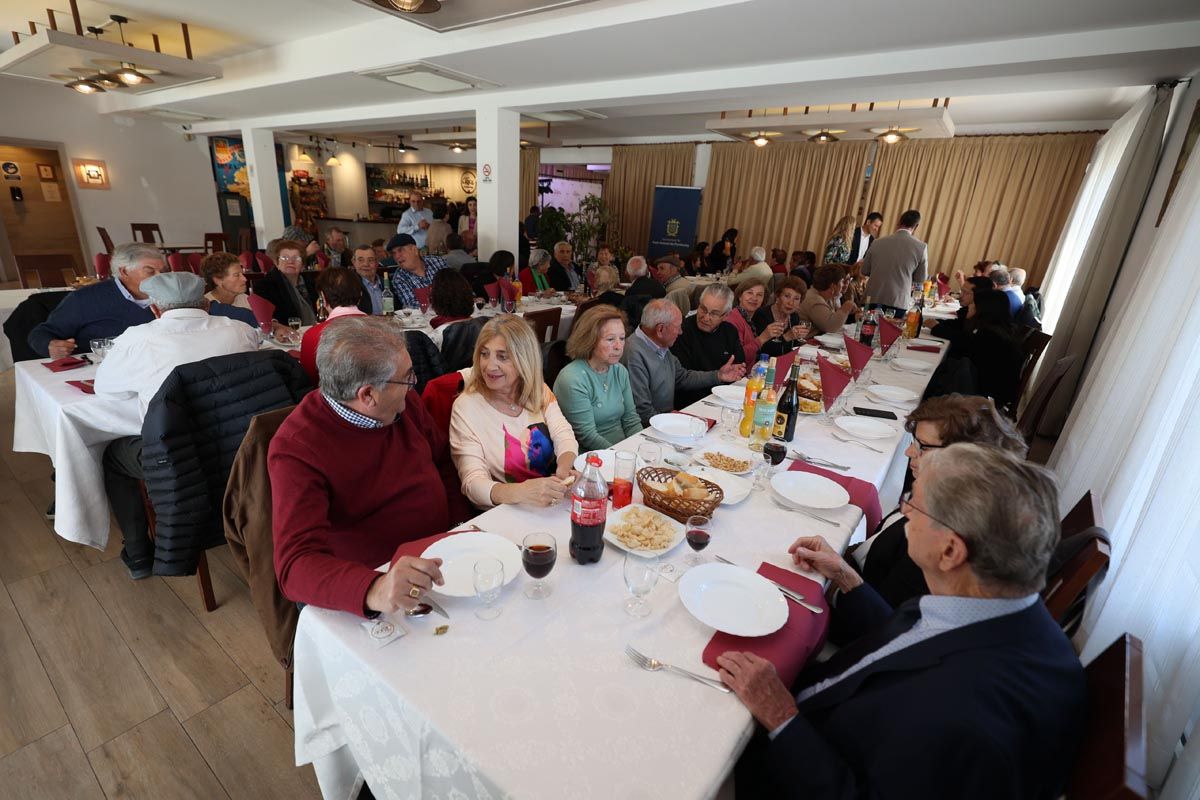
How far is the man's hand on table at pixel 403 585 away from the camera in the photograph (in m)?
1.09

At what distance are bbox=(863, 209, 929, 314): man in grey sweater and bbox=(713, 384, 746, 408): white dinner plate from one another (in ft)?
13.1

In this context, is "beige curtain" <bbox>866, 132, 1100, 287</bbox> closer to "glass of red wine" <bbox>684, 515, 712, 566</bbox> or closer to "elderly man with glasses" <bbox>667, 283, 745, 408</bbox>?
"elderly man with glasses" <bbox>667, 283, 745, 408</bbox>

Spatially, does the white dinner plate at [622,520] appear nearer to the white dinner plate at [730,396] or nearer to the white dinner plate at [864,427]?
the white dinner plate at [730,396]

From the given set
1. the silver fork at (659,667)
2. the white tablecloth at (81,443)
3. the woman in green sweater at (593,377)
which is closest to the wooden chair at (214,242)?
the white tablecloth at (81,443)

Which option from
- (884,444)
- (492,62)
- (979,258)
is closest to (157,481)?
→ (884,444)

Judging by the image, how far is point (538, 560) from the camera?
122 cm

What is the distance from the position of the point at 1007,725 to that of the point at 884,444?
1756 mm

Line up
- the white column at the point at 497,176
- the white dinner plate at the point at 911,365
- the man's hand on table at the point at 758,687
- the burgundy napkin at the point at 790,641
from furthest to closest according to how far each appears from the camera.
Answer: the white column at the point at 497,176
the white dinner plate at the point at 911,365
the burgundy napkin at the point at 790,641
the man's hand on table at the point at 758,687

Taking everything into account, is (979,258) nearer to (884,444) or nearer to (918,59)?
(918,59)

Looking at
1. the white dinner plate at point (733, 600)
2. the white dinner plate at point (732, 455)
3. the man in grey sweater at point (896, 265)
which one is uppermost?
the man in grey sweater at point (896, 265)

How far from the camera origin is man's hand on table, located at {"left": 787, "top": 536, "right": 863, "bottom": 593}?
4.63ft

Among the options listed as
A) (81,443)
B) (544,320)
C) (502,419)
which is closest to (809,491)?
(502,419)

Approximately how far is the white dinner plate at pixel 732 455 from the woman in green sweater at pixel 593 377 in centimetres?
51

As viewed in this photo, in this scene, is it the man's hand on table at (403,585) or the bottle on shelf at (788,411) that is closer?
the man's hand on table at (403,585)
